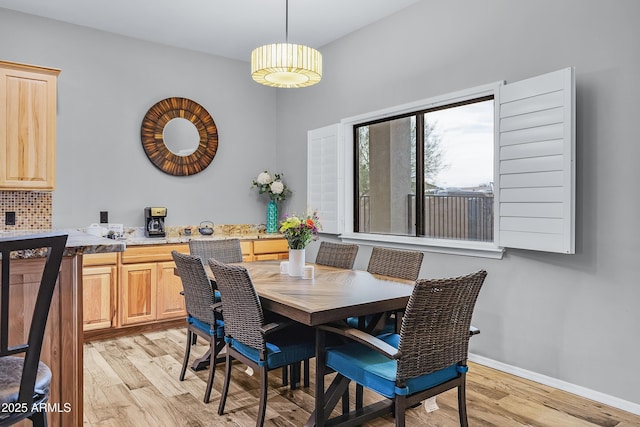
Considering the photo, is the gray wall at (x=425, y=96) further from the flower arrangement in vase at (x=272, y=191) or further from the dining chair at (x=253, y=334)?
the dining chair at (x=253, y=334)

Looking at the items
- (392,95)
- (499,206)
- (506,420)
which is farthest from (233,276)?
(392,95)

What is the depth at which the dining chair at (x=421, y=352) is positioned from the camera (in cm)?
184

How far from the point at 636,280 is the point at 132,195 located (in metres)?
4.34

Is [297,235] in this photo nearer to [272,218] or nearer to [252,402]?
[252,402]

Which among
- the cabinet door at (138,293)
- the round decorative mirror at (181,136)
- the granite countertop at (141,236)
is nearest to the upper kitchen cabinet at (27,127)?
the granite countertop at (141,236)

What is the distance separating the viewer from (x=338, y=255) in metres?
3.62

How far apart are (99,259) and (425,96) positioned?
3.17 m

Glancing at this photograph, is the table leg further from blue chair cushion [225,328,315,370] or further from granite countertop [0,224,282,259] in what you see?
granite countertop [0,224,282,259]

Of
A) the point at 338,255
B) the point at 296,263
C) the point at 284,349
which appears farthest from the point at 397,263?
the point at 284,349

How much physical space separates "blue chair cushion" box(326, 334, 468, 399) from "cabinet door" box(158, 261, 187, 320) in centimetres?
247

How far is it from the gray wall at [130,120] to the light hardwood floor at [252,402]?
184cm

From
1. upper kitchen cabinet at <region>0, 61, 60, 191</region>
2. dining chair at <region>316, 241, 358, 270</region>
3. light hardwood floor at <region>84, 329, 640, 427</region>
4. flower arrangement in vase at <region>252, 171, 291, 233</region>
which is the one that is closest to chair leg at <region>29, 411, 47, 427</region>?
light hardwood floor at <region>84, 329, 640, 427</region>

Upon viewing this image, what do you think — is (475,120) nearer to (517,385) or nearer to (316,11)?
(316,11)

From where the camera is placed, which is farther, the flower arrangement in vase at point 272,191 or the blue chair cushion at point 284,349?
the flower arrangement in vase at point 272,191
